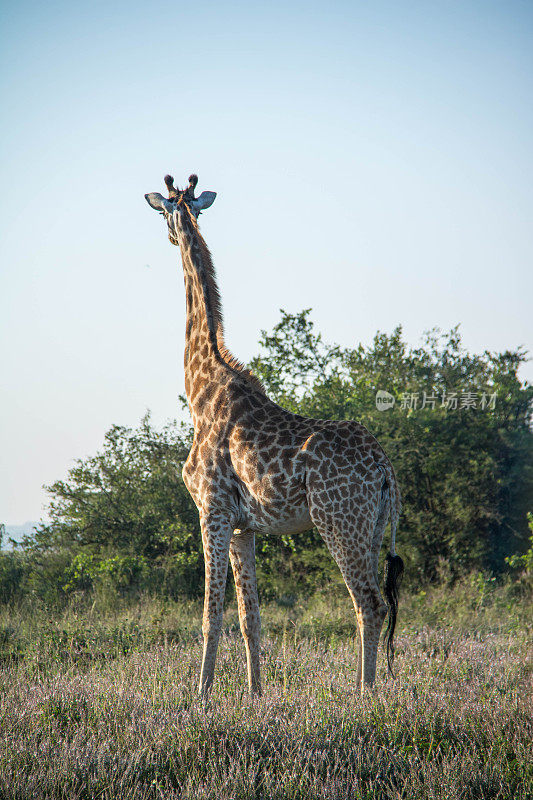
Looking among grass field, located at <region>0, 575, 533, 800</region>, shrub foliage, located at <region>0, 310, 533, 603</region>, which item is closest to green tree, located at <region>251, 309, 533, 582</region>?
Result: shrub foliage, located at <region>0, 310, 533, 603</region>

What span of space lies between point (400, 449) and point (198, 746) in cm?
1024

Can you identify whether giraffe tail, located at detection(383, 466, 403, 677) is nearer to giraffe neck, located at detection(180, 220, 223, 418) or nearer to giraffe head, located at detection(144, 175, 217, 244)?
giraffe neck, located at detection(180, 220, 223, 418)

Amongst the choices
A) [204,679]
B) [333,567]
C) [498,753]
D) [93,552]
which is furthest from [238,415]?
[93,552]

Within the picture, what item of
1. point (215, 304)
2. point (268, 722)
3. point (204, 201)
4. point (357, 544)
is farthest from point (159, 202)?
point (268, 722)

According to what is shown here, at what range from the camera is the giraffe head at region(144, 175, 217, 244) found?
7.54 meters

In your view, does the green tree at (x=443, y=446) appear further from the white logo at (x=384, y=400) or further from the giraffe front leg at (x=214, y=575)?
the giraffe front leg at (x=214, y=575)

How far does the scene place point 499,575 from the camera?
13188 millimetres

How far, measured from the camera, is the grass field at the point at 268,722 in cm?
420

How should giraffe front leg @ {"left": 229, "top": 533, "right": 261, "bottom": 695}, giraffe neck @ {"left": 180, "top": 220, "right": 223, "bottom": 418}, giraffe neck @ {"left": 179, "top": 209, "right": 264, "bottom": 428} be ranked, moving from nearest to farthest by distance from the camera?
1. giraffe front leg @ {"left": 229, "top": 533, "right": 261, "bottom": 695}
2. giraffe neck @ {"left": 179, "top": 209, "right": 264, "bottom": 428}
3. giraffe neck @ {"left": 180, "top": 220, "right": 223, "bottom": 418}

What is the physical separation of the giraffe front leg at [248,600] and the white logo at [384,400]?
8.61 meters

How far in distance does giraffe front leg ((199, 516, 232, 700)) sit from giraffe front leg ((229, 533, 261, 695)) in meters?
0.28

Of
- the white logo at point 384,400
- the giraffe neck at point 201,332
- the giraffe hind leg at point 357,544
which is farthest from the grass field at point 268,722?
the white logo at point 384,400

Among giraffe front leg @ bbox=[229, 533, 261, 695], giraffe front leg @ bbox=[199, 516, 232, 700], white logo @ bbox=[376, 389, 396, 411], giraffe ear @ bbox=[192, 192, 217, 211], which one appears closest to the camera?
giraffe front leg @ bbox=[199, 516, 232, 700]

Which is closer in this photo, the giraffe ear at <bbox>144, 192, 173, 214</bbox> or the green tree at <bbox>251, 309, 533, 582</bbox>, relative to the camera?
the giraffe ear at <bbox>144, 192, 173, 214</bbox>
